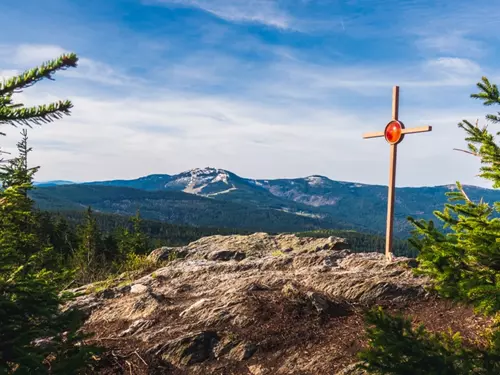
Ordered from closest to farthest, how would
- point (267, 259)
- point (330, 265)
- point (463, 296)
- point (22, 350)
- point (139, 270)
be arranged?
point (22, 350) → point (463, 296) → point (330, 265) → point (267, 259) → point (139, 270)

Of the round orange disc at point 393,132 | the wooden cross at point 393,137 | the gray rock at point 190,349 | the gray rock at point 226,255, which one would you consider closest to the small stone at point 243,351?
the gray rock at point 190,349

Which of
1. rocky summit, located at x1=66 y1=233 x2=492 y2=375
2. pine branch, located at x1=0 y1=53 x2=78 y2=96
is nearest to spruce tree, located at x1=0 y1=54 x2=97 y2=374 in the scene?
pine branch, located at x1=0 y1=53 x2=78 y2=96

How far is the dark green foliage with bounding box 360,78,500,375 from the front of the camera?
14.5 ft

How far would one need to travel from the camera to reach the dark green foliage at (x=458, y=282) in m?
4.43

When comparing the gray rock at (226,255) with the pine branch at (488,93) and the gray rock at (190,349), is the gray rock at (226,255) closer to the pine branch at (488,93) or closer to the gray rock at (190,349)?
the gray rock at (190,349)

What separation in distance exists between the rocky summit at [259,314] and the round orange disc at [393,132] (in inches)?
168

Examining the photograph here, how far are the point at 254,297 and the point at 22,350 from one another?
674 cm

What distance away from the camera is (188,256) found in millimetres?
20062

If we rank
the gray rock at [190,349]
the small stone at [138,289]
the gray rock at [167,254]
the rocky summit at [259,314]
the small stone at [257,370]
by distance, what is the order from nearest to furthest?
the small stone at [257,370] < the rocky summit at [259,314] < the gray rock at [190,349] < the small stone at [138,289] < the gray rock at [167,254]

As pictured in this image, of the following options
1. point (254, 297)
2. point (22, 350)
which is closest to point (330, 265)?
point (254, 297)

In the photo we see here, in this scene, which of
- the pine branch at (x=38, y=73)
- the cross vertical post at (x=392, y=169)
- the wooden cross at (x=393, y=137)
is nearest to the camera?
the pine branch at (x=38, y=73)

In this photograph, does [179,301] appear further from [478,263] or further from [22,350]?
[478,263]

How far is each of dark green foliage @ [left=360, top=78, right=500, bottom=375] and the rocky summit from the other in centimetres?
273

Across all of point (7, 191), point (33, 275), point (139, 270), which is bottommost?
point (139, 270)
